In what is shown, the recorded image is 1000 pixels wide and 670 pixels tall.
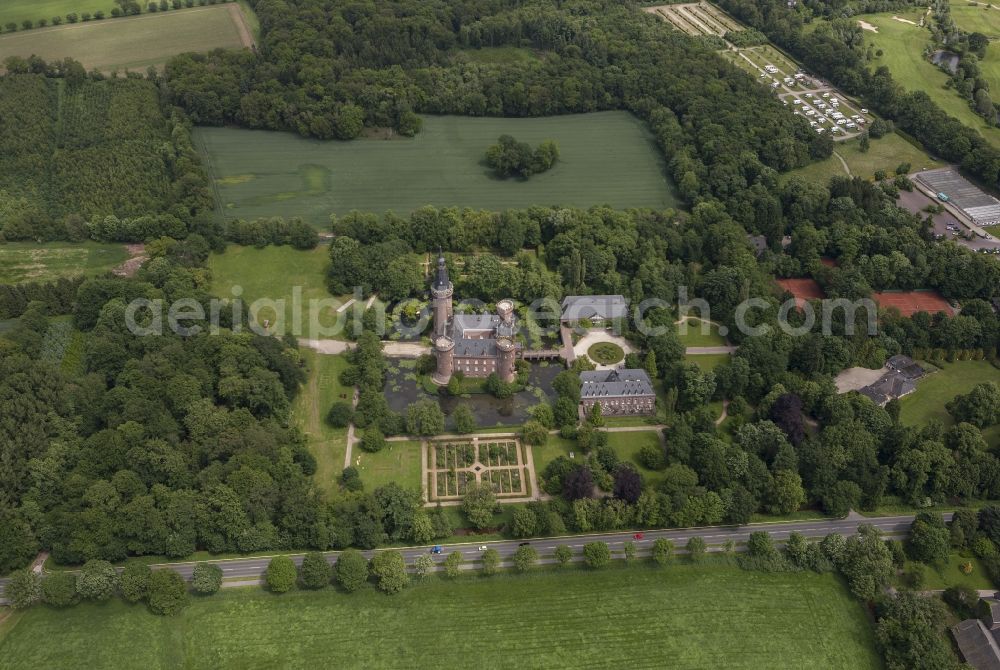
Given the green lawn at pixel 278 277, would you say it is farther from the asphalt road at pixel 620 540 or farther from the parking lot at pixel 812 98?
the parking lot at pixel 812 98

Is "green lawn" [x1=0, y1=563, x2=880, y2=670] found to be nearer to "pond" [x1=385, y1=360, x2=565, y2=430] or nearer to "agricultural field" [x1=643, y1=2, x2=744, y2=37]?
"pond" [x1=385, y1=360, x2=565, y2=430]

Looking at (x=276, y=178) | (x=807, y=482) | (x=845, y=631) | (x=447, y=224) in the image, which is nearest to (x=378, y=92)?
(x=276, y=178)

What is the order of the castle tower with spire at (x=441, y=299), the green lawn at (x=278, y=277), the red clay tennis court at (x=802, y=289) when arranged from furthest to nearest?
1. the red clay tennis court at (x=802, y=289)
2. the green lawn at (x=278, y=277)
3. the castle tower with spire at (x=441, y=299)

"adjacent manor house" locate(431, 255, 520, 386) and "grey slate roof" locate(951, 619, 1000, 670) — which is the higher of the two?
"adjacent manor house" locate(431, 255, 520, 386)

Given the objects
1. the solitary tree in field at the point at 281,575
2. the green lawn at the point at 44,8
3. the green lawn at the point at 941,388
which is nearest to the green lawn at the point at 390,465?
the solitary tree in field at the point at 281,575

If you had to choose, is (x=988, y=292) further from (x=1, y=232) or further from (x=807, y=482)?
(x=1, y=232)

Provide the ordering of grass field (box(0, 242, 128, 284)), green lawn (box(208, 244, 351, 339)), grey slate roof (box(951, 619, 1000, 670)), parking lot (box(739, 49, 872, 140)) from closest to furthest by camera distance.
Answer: grey slate roof (box(951, 619, 1000, 670)) < green lawn (box(208, 244, 351, 339)) < grass field (box(0, 242, 128, 284)) < parking lot (box(739, 49, 872, 140))

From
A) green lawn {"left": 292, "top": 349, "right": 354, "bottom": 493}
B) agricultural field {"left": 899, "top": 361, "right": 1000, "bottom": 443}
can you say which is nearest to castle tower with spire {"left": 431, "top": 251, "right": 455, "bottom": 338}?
green lawn {"left": 292, "top": 349, "right": 354, "bottom": 493}
